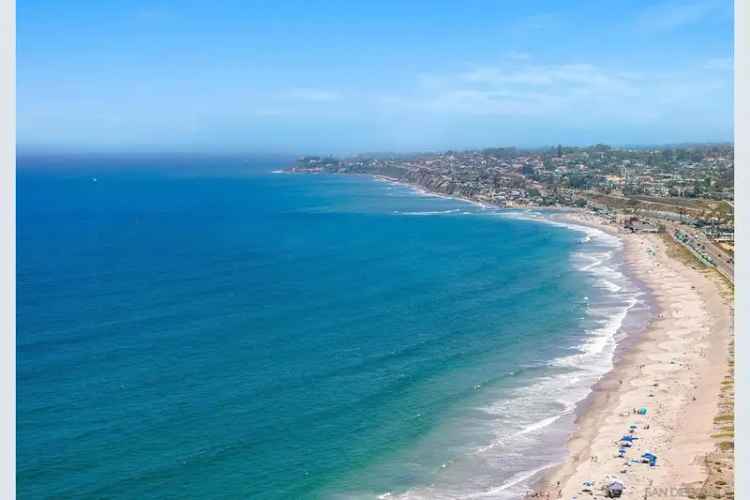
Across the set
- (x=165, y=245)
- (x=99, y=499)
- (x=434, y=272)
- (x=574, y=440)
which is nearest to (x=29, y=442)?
(x=99, y=499)

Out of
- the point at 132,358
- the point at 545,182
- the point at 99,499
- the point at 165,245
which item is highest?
the point at 545,182

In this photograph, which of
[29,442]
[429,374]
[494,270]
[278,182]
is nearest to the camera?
[29,442]

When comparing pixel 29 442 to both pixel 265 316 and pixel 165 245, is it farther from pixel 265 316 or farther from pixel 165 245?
pixel 165 245

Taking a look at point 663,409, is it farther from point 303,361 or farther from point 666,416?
point 303,361

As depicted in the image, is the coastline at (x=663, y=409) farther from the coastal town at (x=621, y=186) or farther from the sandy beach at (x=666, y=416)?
the coastal town at (x=621, y=186)

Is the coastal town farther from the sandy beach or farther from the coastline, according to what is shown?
the sandy beach

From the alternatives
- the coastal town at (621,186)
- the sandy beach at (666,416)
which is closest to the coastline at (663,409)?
the sandy beach at (666,416)
